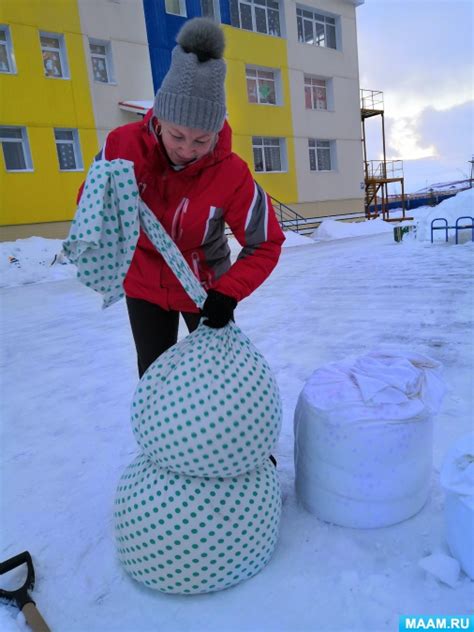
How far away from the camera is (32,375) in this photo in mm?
3432

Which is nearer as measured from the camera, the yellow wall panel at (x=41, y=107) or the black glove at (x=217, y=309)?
the black glove at (x=217, y=309)

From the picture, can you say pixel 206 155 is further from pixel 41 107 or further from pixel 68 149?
pixel 68 149

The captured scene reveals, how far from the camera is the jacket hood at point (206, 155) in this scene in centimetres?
145

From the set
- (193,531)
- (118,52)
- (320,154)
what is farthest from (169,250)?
(320,154)

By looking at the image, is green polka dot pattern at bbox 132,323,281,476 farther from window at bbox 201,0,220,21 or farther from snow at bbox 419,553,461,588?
window at bbox 201,0,220,21

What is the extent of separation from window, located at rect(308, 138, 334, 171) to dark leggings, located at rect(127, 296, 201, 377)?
1705 cm

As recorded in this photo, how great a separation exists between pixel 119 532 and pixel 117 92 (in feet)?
44.2

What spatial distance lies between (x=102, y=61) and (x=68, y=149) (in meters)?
2.71

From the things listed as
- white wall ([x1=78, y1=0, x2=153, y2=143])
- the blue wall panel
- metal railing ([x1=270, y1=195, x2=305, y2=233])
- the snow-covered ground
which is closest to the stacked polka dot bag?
the snow-covered ground

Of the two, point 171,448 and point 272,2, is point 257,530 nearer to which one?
point 171,448

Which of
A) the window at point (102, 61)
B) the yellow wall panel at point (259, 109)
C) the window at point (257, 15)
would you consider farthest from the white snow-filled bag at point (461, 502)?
the window at point (257, 15)

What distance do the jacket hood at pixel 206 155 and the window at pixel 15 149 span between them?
11.7 meters

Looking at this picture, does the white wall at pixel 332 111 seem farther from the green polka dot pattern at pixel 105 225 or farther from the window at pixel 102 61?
the green polka dot pattern at pixel 105 225

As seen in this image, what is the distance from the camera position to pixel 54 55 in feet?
39.0
